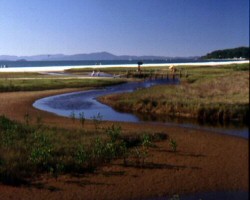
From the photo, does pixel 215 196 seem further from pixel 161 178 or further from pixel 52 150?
pixel 52 150

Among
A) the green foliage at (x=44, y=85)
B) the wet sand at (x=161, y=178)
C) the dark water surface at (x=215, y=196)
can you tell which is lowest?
the dark water surface at (x=215, y=196)

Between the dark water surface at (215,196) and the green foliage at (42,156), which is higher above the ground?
the green foliage at (42,156)

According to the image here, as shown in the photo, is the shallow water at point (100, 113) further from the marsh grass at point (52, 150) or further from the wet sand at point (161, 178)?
the marsh grass at point (52, 150)

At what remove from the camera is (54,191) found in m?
15.1

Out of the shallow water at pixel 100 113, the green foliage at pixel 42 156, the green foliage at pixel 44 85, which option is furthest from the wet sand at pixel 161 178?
the green foliage at pixel 44 85

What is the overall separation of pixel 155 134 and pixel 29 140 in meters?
7.52

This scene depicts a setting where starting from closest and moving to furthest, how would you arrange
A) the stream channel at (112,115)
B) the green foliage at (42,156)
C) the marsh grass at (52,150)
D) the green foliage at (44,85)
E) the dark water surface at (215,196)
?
the dark water surface at (215,196) < the stream channel at (112,115) < the marsh grass at (52,150) < the green foliage at (42,156) < the green foliage at (44,85)

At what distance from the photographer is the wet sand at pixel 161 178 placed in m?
15.0

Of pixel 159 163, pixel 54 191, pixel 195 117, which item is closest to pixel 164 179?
pixel 159 163

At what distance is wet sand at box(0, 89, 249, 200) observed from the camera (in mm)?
15047

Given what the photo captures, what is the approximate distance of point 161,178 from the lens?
16547mm

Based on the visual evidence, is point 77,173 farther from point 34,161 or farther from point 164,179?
Result: point 164,179

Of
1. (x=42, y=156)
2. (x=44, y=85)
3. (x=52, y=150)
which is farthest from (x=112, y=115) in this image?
(x=44, y=85)

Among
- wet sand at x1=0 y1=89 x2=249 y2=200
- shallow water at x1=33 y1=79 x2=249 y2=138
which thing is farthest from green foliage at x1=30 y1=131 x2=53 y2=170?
shallow water at x1=33 y1=79 x2=249 y2=138
